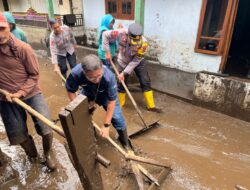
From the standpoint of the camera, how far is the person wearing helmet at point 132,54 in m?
4.02

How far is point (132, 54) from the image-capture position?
171 inches

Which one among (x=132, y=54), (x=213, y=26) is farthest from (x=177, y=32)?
(x=132, y=54)

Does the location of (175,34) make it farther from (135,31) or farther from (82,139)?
(82,139)

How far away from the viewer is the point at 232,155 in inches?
134

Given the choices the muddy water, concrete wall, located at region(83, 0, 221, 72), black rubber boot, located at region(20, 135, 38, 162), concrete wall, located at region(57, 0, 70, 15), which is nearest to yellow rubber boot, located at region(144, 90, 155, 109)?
the muddy water

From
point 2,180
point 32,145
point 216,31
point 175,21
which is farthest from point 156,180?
point 175,21

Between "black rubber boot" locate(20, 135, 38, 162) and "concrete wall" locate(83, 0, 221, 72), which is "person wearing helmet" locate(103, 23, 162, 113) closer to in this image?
"concrete wall" locate(83, 0, 221, 72)

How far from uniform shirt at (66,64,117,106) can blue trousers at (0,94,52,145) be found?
0.44 m

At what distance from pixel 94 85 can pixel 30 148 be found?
4.87 ft

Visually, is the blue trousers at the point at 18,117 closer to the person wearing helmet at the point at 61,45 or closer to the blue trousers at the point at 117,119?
the blue trousers at the point at 117,119

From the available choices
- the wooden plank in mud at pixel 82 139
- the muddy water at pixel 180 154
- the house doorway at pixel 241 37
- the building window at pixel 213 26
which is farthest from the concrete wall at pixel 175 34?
the wooden plank in mud at pixel 82 139

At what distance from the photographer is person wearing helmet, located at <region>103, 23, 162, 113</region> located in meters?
4.02

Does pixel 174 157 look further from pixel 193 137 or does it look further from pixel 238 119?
pixel 238 119

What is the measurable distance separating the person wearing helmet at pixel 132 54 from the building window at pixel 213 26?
151 centimetres
